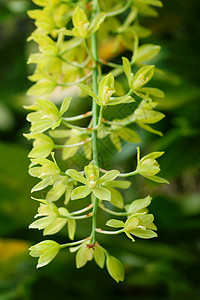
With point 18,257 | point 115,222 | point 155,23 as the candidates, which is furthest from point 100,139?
point 155,23

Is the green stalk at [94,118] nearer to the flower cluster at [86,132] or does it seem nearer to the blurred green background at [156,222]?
the flower cluster at [86,132]

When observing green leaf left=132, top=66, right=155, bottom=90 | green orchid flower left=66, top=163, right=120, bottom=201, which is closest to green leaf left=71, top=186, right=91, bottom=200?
green orchid flower left=66, top=163, right=120, bottom=201

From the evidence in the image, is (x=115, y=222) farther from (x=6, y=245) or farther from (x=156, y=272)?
(x=6, y=245)

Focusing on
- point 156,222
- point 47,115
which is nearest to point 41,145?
point 47,115

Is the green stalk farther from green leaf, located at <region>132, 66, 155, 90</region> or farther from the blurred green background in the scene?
the blurred green background

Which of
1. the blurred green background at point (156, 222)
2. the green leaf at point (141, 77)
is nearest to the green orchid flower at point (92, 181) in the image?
the green leaf at point (141, 77)

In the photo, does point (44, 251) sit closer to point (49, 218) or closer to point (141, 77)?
point (49, 218)
